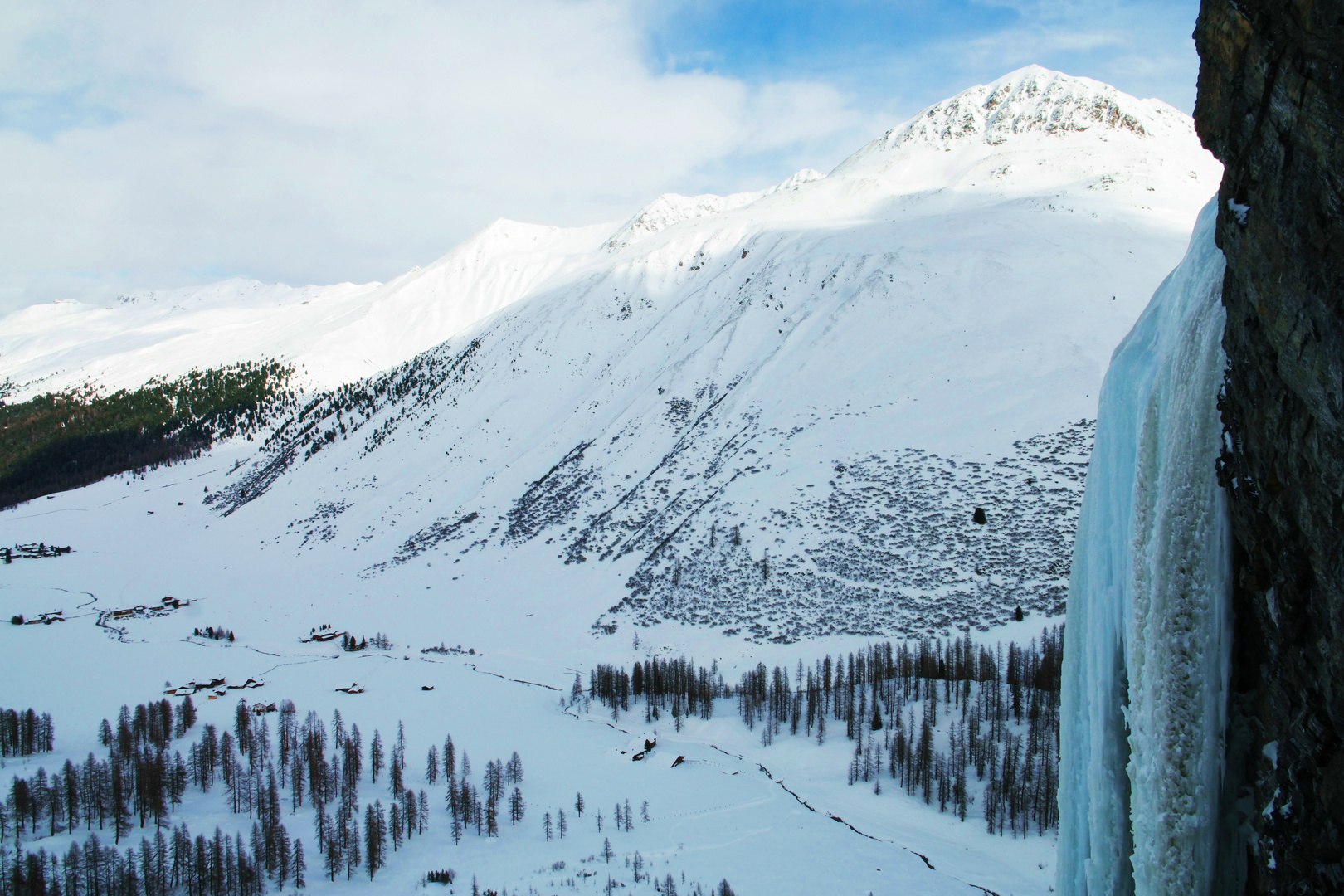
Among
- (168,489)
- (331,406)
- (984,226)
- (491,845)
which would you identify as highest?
(984,226)

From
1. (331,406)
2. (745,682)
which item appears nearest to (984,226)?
(745,682)

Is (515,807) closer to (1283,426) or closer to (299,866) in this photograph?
(299,866)

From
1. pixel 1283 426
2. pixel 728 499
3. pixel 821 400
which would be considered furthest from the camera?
pixel 821 400

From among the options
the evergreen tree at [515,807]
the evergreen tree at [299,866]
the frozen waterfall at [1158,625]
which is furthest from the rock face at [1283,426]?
the evergreen tree at [299,866]

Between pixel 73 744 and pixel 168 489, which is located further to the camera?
pixel 168 489

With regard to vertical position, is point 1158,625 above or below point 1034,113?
below

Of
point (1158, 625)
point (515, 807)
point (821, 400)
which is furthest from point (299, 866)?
point (821, 400)

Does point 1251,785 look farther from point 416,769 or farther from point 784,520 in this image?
point 784,520

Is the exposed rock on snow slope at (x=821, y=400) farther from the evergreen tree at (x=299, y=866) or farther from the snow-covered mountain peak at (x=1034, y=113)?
the evergreen tree at (x=299, y=866)
